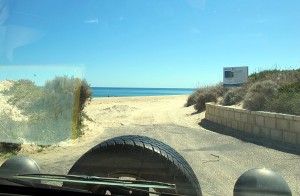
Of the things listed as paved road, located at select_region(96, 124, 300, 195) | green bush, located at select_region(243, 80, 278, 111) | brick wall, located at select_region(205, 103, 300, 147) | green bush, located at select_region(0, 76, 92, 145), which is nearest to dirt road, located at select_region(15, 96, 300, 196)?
paved road, located at select_region(96, 124, 300, 195)

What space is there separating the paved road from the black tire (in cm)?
344

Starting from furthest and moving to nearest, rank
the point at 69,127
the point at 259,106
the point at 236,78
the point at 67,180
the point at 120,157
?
the point at 236,78 < the point at 259,106 < the point at 69,127 < the point at 120,157 < the point at 67,180

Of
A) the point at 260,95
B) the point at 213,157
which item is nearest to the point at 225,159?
the point at 213,157

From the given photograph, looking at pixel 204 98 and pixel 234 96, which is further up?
pixel 234 96

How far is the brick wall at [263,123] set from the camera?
41.5 ft

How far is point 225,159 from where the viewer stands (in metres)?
10.1

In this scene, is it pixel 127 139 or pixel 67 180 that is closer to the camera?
pixel 67 180

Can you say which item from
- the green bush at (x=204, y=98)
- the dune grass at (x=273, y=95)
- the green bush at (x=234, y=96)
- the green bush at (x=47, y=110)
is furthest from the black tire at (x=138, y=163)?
the green bush at (x=204, y=98)

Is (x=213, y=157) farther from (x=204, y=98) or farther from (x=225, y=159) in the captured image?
(x=204, y=98)

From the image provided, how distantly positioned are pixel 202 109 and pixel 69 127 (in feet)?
38.9

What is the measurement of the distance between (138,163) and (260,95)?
13851 millimetres

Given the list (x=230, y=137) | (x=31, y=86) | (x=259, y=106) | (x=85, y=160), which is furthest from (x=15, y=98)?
(x=85, y=160)

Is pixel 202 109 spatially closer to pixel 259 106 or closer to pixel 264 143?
pixel 259 106

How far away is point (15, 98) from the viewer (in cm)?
1449
